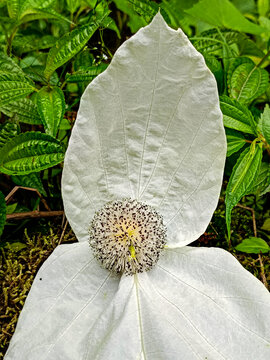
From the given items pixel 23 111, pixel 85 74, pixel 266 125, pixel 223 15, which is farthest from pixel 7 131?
pixel 223 15

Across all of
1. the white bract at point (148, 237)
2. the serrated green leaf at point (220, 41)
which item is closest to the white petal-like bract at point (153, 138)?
the white bract at point (148, 237)

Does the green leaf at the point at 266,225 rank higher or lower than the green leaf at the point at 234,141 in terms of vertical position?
lower

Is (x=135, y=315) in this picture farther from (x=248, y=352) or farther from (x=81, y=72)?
(x=81, y=72)

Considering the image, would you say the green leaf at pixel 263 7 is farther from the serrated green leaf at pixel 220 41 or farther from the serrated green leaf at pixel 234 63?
the serrated green leaf at pixel 234 63

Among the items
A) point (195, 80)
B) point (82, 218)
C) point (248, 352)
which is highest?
point (195, 80)

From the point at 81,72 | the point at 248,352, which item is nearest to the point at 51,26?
the point at 81,72
